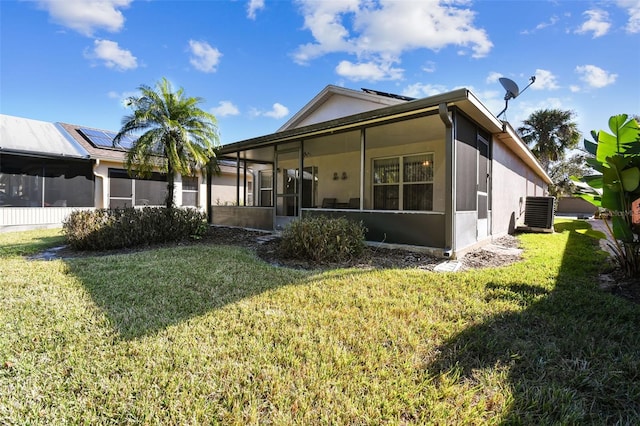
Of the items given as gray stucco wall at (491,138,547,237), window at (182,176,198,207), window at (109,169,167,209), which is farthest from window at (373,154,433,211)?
window at (182,176,198,207)

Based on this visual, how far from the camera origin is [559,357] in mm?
2559

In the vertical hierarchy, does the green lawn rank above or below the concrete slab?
below

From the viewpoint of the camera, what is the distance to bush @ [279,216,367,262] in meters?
6.12

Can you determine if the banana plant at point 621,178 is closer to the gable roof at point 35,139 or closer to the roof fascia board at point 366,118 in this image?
the roof fascia board at point 366,118

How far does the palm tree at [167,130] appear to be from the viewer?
8.48 metres

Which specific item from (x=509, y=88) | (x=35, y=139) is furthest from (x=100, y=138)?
(x=509, y=88)

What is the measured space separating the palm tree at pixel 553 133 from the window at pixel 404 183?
1850 centimetres

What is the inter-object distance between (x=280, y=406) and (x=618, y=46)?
1478cm

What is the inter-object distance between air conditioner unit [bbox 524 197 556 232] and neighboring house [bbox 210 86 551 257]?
382 mm

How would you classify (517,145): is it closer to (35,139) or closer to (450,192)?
Answer: (450,192)

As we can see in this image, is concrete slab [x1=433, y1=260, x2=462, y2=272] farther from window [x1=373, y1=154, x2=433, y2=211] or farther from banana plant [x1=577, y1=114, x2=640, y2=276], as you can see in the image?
window [x1=373, y1=154, x2=433, y2=211]

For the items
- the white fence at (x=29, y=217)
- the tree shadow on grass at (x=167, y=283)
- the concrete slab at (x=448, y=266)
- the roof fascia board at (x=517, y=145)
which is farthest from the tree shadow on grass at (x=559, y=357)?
the white fence at (x=29, y=217)

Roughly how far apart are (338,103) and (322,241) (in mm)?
8164

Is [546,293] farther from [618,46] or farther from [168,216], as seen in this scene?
[618,46]
